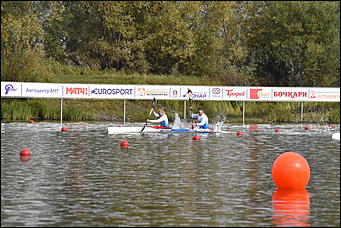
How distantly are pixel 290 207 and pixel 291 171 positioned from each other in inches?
82.1

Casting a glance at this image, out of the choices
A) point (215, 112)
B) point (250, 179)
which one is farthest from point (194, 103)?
point (250, 179)

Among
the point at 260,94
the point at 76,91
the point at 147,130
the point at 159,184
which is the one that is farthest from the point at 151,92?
the point at 159,184

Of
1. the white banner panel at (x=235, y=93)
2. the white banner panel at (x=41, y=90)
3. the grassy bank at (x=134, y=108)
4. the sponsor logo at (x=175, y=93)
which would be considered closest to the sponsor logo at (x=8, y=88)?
the white banner panel at (x=41, y=90)

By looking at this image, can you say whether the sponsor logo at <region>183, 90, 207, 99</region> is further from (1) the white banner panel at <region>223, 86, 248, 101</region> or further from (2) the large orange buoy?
(2) the large orange buoy

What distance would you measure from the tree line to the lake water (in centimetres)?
3452

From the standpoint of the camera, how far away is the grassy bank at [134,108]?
171ft

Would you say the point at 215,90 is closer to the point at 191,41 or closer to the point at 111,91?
the point at 111,91

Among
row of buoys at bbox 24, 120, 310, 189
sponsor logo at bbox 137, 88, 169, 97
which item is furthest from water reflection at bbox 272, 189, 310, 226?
sponsor logo at bbox 137, 88, 169, 97

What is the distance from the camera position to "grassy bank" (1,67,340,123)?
52.0m

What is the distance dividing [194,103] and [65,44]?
20.3 meters

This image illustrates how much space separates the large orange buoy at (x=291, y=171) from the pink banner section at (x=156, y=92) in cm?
3092

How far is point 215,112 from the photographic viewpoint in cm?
5594

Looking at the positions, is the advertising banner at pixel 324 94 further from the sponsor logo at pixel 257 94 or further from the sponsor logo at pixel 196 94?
the sponsor logo at pixel 196 94

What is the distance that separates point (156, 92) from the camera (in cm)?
5050
